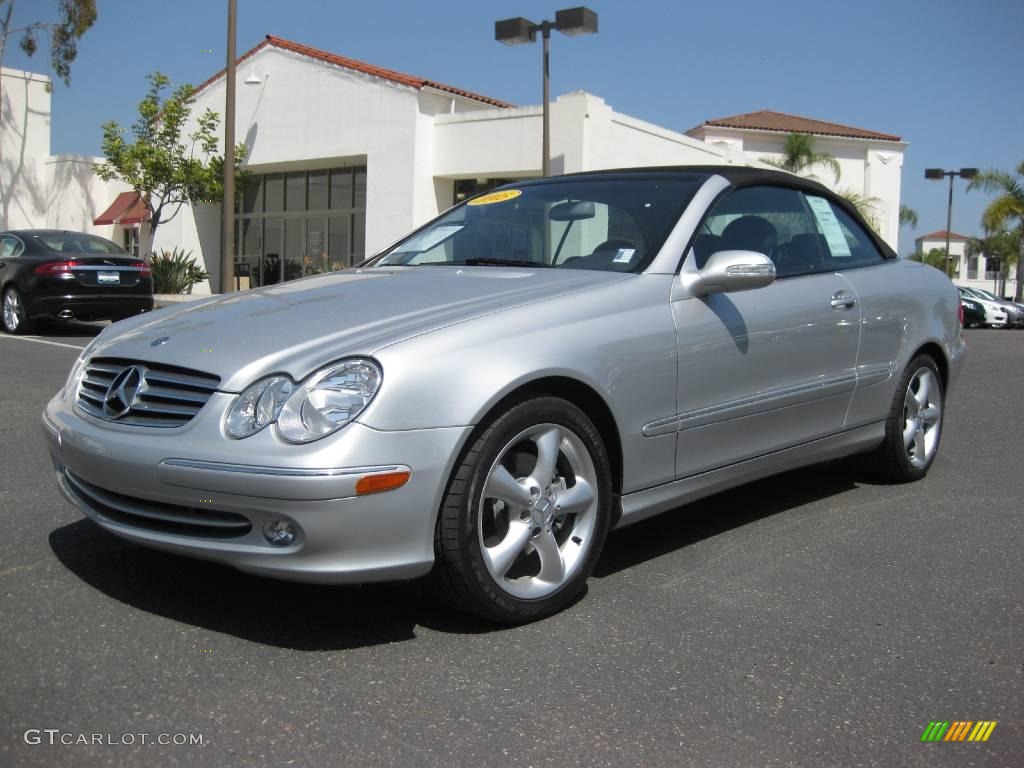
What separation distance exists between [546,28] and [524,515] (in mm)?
15067

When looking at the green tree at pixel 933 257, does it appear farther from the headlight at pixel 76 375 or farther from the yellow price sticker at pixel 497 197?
the headlight at pixel 76 375

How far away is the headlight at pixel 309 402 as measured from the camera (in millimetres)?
2791

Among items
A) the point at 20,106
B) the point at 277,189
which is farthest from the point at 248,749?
the point at 20,106

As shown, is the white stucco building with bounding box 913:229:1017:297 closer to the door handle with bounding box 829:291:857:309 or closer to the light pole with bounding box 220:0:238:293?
the light pole with bounding box 220:0:238:293

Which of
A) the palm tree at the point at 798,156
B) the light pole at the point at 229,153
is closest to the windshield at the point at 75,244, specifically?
the light pole at the point at 229,153

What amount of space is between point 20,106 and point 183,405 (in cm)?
3672

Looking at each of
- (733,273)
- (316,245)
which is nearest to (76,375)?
(733,273)

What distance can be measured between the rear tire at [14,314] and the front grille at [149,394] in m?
10.8

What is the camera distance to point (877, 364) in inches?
187

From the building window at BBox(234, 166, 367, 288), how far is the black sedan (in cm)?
1013

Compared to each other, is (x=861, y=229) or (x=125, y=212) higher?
(x=125, y=212)

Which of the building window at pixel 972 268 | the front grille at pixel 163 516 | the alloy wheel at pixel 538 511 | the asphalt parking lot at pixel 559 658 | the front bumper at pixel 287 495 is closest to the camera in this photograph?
the asphalt parking lot at pixel 559 658

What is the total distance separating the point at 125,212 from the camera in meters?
31.4

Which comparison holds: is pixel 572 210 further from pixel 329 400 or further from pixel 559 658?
pixel 559 658
